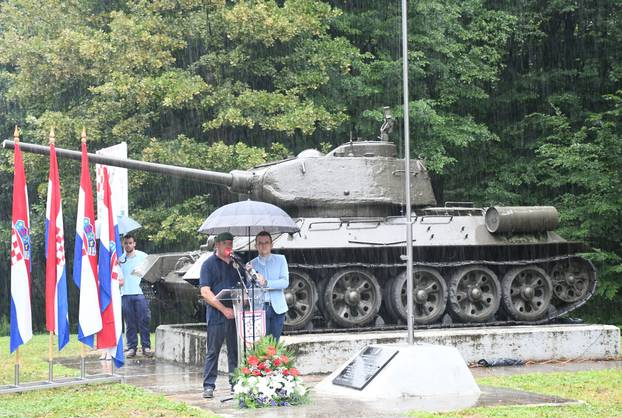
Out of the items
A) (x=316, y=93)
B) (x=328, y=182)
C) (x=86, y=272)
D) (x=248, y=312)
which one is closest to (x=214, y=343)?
(x=248, y=312)

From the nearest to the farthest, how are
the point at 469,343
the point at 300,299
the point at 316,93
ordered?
the point at 469,343 < the point at 300,299 < the point at 316,93

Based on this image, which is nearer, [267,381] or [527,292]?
[267,381]

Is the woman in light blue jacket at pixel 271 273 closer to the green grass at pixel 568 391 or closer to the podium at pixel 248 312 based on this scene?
the podium at pixel 248 312

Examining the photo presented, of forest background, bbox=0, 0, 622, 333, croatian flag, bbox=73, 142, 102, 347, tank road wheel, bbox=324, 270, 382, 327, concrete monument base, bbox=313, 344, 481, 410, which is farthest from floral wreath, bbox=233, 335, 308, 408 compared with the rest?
forest background, bbox=0, 0, 622, 333

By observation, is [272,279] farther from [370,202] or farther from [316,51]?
[316,51]

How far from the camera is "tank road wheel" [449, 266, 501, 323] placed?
55.6ft

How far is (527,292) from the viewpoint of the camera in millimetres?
17281

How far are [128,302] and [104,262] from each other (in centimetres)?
398

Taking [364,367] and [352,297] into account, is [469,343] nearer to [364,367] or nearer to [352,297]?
[352,297]

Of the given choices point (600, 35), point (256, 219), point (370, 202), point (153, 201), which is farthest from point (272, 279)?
point (600, 35)

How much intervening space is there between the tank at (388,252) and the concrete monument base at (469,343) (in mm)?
652

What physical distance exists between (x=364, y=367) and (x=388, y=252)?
493 cm

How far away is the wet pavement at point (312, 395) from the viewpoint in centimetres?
1027

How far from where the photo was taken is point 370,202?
55.5ft
